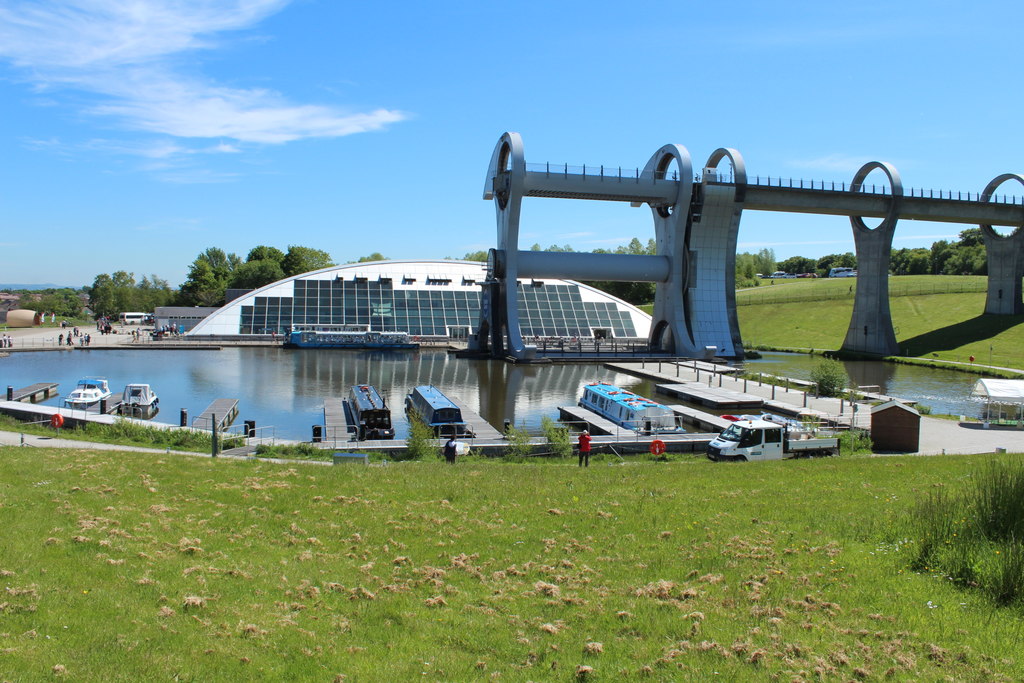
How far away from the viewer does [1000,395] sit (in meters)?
28.1

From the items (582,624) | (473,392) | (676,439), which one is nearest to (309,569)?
(582,624)

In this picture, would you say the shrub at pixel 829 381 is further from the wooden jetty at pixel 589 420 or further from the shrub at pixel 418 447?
the shrub at pixel 418 447

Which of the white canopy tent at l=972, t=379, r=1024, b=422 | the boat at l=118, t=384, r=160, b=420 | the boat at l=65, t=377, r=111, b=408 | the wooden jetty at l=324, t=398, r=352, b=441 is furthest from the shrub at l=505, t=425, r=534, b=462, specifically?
the boat at l=65, t=377, r=111, b=408

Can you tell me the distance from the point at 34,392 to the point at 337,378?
15.4 meters

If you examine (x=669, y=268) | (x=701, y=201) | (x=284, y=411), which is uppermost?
(x=701, y=201)

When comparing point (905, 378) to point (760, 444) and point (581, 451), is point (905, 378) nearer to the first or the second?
point (760, 444)

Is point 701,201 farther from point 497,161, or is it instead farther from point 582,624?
point 582,624

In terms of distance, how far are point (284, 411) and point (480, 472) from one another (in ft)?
59.7

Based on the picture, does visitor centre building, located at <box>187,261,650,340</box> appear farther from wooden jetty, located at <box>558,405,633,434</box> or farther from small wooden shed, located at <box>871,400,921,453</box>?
small wooden shed, located at <box>871,400,921,453</box>

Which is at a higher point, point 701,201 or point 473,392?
point 701,201

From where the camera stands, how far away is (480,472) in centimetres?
1667

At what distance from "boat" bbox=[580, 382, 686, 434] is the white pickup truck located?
14.4ft

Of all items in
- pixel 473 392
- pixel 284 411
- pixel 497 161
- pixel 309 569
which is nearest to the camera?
pixel 309 569

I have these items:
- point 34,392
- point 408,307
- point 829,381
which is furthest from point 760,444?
point 408,307
